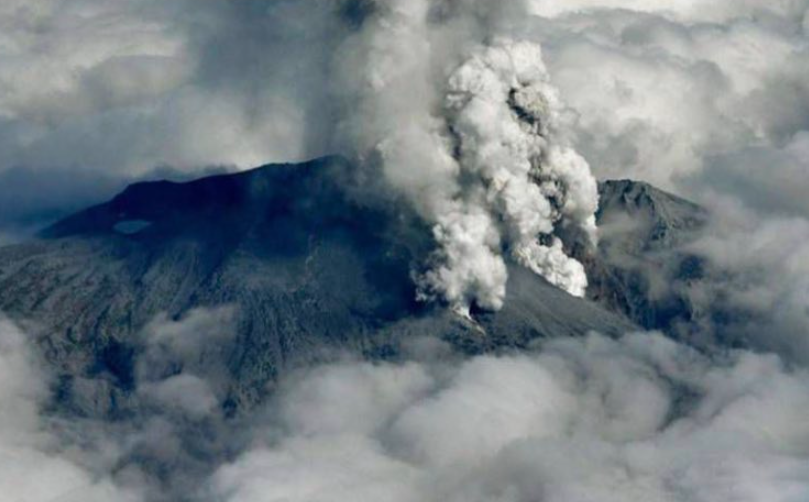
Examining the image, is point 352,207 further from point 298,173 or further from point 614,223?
point 614,223

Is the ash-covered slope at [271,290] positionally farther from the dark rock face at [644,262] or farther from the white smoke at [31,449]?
the dark rock face at [644,262]

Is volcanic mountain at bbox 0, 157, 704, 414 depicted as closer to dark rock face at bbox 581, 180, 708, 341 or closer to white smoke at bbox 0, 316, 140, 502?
white smoke at bbox 0, 316, 140, 502

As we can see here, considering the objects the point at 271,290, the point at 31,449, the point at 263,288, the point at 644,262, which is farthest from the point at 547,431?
the point at 644,262

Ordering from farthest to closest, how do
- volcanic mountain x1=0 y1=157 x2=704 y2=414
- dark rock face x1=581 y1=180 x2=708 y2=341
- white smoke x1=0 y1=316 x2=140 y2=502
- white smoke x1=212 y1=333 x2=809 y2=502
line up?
dark rock face x1=581 y1=180 x2=708 y2=341 < volcanic mountain x1=0 y1=157 x2=704 y2=414 < white smoke x1=0 y1=316 x2=140 y2=502 < white smoke x1=212 y1=333 x2=809 y2=502

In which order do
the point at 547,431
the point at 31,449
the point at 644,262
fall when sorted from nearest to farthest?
the point at 31,449 → the point at 547,431 → the point at 644,262

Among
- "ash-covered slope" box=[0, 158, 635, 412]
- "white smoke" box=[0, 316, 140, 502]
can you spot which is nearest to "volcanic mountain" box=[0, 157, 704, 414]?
"ash-covered slope" box=[0, 158, 635, 412]

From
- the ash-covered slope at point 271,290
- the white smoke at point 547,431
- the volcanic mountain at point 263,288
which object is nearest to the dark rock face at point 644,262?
the volcanic mountain at point 263,288

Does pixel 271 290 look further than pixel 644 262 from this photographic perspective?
No

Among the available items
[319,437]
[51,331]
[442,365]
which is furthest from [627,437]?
[51,331]

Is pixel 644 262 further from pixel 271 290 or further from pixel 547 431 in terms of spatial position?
pixel 271 290
